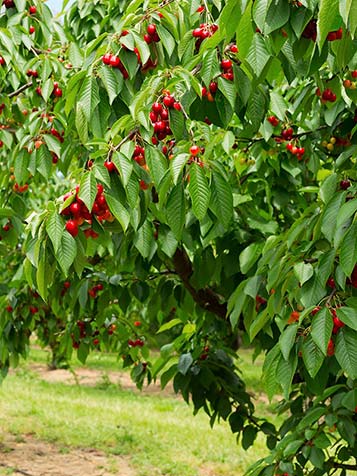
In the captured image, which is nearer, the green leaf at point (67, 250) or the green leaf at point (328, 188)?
the green leaf at point (67, 250)

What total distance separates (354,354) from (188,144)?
601 millimetres

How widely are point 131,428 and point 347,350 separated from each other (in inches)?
255

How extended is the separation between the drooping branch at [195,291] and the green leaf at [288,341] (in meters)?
1.11

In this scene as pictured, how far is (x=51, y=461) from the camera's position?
585 centimetres

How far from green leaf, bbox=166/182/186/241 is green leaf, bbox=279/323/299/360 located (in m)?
0.31

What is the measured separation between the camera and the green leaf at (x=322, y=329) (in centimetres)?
131

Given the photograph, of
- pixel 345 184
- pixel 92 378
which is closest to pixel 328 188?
pixel 345 184

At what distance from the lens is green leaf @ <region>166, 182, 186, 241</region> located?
1.47 m

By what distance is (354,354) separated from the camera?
1333mm

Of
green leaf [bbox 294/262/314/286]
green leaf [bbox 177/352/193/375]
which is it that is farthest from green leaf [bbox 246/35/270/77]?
green leaf [bbox 177/352/193/375]

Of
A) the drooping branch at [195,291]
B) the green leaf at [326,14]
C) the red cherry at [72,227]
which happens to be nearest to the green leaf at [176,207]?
the red cherry at [72,227]

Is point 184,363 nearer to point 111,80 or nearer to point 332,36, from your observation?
point 111,80

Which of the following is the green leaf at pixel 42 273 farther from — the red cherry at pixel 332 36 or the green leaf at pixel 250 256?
the green leaf at pixel 250 256

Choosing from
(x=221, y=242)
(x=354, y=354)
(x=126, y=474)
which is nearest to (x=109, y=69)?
(x=354, y=354)
